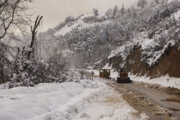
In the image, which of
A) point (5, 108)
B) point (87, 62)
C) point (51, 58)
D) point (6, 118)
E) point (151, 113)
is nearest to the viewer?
point (6, 118)

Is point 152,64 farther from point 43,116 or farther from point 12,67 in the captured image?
point 43,116

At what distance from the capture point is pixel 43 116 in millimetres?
7762

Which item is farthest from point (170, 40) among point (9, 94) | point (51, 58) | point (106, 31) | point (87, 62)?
point (106, 31)

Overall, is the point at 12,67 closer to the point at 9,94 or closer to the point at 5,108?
the point at 9,94

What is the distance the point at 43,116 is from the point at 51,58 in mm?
12930

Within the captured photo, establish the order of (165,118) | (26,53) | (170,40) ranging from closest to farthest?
(165,118)
(26,53)
(170,40)

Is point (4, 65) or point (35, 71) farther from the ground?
point (4, 65)

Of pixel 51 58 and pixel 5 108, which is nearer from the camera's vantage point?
pixel 5 108

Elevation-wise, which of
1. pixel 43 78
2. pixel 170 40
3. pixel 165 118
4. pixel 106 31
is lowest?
pixel 165 118

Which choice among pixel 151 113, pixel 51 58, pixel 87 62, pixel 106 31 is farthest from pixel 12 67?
pixel 106 31

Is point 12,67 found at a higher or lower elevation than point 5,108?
higher

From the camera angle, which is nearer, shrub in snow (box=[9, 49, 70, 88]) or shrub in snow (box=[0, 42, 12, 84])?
shrub in snow (box=[0, 42, 12, 84])

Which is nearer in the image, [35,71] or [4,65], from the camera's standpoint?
[4,65]

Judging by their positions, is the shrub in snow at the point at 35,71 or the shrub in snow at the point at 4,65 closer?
the shrub in snow at the point at 4,65
